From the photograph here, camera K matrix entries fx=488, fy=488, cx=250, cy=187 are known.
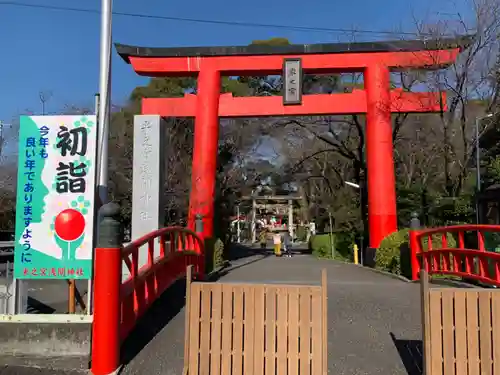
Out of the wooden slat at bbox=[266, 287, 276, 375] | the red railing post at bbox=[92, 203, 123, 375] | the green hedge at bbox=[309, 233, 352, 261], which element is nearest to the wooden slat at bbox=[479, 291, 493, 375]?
the wooden slat at bbox=[266, 287, 276, 375]

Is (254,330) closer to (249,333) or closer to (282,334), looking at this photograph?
(249,333)

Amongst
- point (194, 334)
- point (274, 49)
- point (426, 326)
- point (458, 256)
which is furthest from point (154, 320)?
point (274, 49)

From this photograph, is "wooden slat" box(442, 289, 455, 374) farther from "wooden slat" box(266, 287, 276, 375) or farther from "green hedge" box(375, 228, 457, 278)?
"green hedge" box(375, 228, 457, 278)

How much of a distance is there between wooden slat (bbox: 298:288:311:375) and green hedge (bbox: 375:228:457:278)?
26.0 ft

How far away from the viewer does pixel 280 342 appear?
4328 mm

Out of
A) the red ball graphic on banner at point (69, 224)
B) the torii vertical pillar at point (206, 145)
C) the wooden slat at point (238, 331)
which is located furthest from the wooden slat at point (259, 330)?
the torii vertical pillar at point (206, 145)

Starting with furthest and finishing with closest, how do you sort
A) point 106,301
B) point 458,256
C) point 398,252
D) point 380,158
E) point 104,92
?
point 380,158, point 398,252, point 458,256, point 104,92, point 106,301

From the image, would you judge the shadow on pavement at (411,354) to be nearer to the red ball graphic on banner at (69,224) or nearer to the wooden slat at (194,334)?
the wooden slat at (194,334)

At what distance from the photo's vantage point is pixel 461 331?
423cm

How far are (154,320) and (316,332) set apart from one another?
284cm

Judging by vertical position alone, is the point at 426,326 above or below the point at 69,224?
below

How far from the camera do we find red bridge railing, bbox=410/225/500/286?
27.1 ft

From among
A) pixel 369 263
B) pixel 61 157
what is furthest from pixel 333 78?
pixel 61 157

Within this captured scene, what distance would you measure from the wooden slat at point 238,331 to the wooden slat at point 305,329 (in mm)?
528
